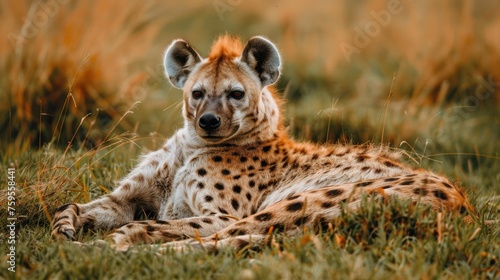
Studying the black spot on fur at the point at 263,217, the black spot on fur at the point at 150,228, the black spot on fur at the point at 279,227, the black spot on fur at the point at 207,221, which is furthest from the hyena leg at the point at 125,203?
the black spot on fur at the point at 279,227

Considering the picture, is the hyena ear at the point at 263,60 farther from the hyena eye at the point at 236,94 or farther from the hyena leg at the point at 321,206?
the hyena leg at the point at 321,206

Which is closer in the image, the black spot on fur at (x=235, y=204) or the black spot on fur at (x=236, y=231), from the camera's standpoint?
the black spot on fur at (x=236, y=231)

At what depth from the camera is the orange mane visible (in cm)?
581

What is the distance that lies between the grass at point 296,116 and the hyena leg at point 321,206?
13cm

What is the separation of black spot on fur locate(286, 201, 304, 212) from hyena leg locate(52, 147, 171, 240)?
55.6 inches

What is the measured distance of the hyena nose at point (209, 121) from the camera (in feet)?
17.2

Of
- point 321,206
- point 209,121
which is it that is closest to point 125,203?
point 209,121

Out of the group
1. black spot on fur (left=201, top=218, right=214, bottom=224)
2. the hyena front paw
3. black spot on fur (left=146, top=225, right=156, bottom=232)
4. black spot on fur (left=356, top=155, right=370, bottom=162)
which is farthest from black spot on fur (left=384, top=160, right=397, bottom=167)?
the hyena front paw

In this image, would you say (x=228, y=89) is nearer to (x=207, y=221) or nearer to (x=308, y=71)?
(x=207, y=221)

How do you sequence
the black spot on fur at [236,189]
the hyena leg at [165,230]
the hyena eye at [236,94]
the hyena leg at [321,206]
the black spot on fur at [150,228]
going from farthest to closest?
the hyena eye at [236,94], the black spot on fur at [236,189], the black spot on fur at [150,228], the hyena leg at [165,230], the hyena leg at [321,206]

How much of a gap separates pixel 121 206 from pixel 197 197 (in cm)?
63

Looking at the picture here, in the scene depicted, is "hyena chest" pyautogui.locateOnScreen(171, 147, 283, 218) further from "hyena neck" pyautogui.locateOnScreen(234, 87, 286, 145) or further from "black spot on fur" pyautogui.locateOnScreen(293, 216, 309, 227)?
"black spot on fur" pyautogui.locateOnScreen(293, 216, 309, 227)

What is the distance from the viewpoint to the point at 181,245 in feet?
13.9

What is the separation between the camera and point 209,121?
525 cm
